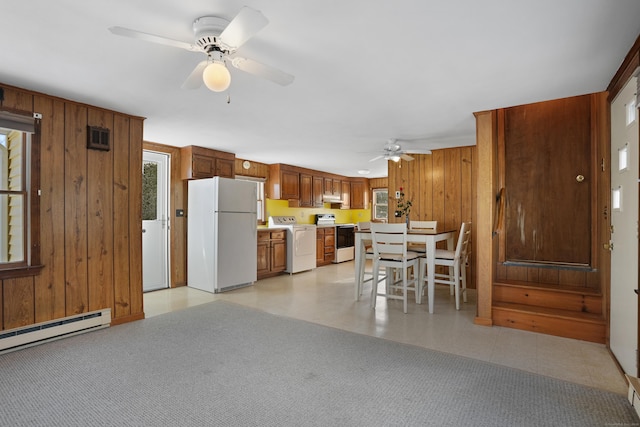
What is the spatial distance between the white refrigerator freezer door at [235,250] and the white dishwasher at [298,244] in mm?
934

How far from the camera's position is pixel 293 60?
2291mm

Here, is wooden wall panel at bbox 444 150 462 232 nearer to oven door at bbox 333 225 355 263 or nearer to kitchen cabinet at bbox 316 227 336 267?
kitchen cabinet at bbox 316 227 336 267

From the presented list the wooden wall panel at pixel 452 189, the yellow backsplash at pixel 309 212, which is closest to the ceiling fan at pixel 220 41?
the wooden wall panel at pixel 452 189

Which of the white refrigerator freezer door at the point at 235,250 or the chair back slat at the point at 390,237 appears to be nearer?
the chair back slat at the point at 390,237

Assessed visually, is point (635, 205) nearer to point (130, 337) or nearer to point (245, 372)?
point (245, 372)

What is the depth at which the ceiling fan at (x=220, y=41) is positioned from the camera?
1548 millimetres

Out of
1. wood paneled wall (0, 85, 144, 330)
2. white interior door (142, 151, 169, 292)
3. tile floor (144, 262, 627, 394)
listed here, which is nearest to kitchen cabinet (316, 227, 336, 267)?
tile floor (144, 262, 627, 394)

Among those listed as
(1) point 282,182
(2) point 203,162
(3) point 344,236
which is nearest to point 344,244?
(3) point 344,236

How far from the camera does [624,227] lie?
2307 mm

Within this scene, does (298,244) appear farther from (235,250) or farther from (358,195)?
(358,195)

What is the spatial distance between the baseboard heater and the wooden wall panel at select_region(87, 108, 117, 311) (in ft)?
0.33

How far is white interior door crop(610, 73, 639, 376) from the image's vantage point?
6.93 ft

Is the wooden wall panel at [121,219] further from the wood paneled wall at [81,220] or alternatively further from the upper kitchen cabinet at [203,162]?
the upper kitchen cabinet at [203,162]

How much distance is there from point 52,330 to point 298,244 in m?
3.91
